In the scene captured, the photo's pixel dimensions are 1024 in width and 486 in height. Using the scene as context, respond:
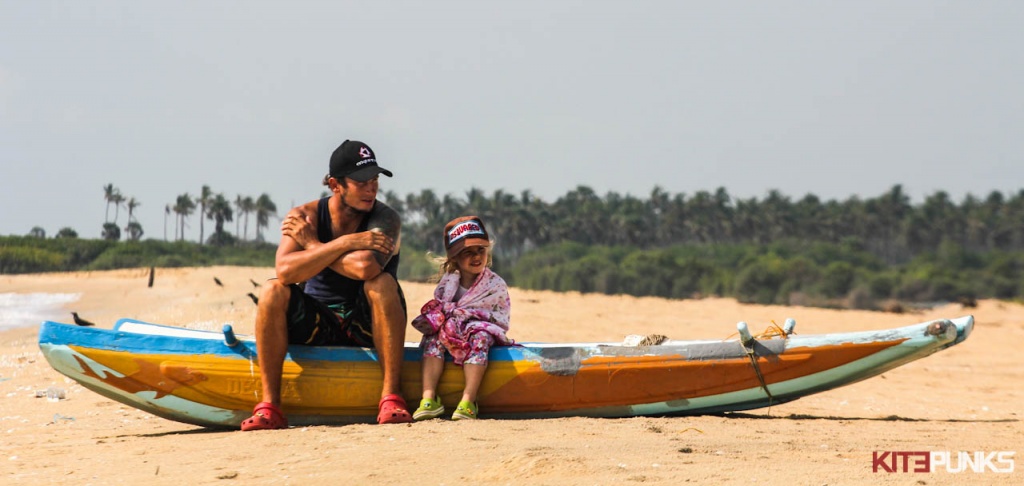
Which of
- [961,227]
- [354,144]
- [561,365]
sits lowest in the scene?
[561,365]

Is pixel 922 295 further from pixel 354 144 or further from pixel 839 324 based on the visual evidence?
pixel 354 144

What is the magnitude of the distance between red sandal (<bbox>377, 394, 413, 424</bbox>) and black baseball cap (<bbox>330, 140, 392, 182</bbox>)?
982 mm

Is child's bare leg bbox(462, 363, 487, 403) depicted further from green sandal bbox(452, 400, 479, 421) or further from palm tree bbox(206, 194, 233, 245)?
palm tree bbox(206, 194, 233, 245)

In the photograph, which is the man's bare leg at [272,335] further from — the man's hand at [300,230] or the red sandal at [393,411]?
the red sandal at [393,411]

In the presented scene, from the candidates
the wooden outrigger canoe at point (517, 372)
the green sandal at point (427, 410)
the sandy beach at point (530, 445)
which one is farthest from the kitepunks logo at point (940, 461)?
the green sandal at point (427, 410)

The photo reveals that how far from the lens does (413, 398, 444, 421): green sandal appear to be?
4281 millimetres

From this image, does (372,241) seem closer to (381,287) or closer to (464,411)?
(381,287)

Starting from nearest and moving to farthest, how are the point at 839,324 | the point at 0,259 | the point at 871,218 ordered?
the point at 839,324 < the point at 0,259 < the point at 871,218

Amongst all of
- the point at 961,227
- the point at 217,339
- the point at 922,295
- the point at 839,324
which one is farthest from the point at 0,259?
the point at 961,227

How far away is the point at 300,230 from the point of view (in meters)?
4.18

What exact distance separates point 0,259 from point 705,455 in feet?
71.6

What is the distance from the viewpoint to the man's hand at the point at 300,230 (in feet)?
13.7

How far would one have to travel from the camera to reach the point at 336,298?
173 inches

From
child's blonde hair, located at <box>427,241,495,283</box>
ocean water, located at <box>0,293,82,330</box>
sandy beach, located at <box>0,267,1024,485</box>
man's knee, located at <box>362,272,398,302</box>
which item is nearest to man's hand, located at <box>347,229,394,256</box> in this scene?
man's knee, located at <box>362,272,398,302</box>
